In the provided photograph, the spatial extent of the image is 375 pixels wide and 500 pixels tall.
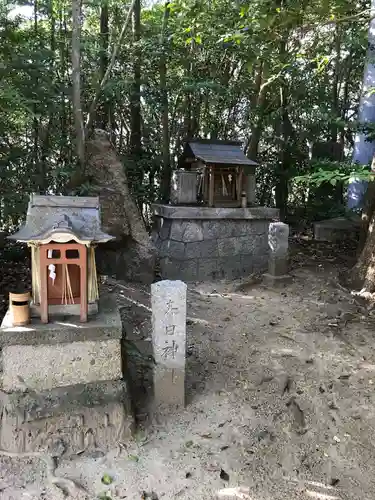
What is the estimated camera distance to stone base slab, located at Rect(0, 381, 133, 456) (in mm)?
3029

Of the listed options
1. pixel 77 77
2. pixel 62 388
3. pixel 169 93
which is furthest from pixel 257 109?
pixel 62 388

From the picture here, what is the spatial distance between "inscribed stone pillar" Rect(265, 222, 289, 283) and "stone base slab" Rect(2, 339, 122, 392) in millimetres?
4138

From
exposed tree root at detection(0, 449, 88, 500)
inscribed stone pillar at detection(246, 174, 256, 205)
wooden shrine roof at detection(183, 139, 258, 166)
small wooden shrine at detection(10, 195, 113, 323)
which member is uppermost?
wooden shrine roof at detection(183, 139, 258, 166)

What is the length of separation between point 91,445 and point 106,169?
15.1 ft

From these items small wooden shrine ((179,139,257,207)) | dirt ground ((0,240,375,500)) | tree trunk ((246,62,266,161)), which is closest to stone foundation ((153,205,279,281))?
small wooden shrine ((179,139,257,207))

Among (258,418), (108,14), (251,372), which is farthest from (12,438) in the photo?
(108,14)

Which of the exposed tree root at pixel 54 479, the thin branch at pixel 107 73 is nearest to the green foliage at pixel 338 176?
the thin branch at pixel 107 73

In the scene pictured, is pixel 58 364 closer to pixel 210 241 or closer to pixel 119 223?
pixel 119 223

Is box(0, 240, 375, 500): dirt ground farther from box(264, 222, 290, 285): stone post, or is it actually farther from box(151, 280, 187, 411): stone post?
box(264, 222, 290, 285): stone post

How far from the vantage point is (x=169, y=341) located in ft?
11.6

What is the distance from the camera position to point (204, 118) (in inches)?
392

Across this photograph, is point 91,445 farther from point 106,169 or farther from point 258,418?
point 106,169

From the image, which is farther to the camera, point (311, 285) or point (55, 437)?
point (311, 285)

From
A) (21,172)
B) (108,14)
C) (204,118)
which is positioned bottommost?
(21,172)
